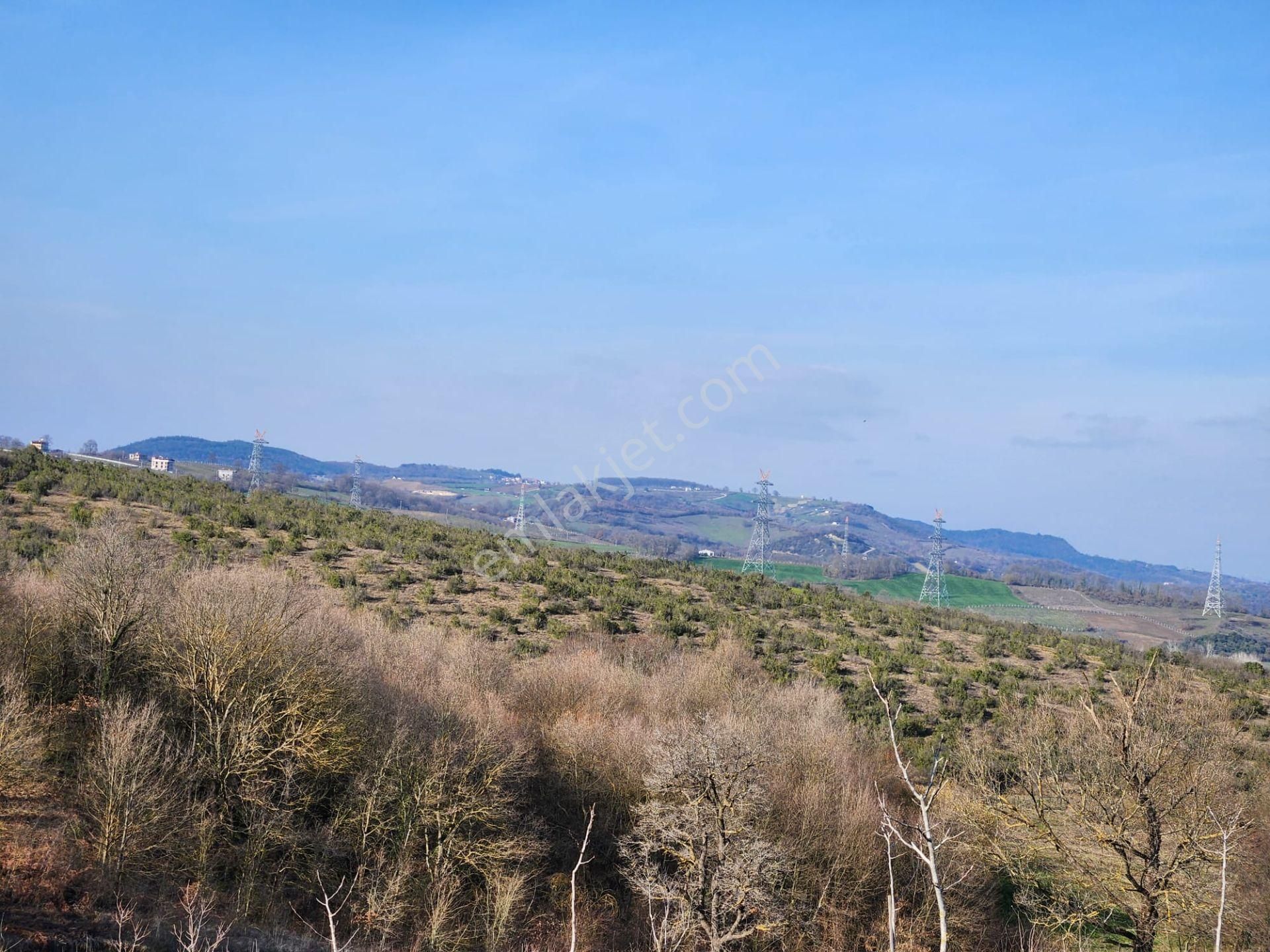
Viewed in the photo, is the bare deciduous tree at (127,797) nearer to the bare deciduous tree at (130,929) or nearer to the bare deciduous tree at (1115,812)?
the bare deciduous tree at (130,929)

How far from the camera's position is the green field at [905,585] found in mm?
116250

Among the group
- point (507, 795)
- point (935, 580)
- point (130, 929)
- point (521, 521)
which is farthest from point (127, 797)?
point (935, 580)

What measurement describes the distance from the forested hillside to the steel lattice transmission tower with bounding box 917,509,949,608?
49297mm

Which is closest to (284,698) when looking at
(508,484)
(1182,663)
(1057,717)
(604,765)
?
(604,765)

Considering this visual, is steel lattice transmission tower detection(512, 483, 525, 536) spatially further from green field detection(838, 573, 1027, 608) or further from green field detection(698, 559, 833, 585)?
green field detection(838, 573, 1027, 608)

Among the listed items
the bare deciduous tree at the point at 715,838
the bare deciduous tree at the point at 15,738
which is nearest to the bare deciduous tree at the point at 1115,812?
the bare deciduous tree at the point at 715,838

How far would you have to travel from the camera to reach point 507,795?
114 feet

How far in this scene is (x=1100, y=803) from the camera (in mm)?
28078

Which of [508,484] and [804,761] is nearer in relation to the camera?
[804,761]

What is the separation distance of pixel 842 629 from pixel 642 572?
17742 millimetres

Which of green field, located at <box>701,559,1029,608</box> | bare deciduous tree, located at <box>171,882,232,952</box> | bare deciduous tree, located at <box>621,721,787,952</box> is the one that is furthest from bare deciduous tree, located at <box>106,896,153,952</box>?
green field, located at <box>701,559,1029,608</box>

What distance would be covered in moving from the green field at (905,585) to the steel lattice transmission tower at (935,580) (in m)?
2.08

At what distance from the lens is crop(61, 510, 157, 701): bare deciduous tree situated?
33406mm

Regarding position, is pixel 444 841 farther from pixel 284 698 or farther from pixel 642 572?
pixel 642 572
